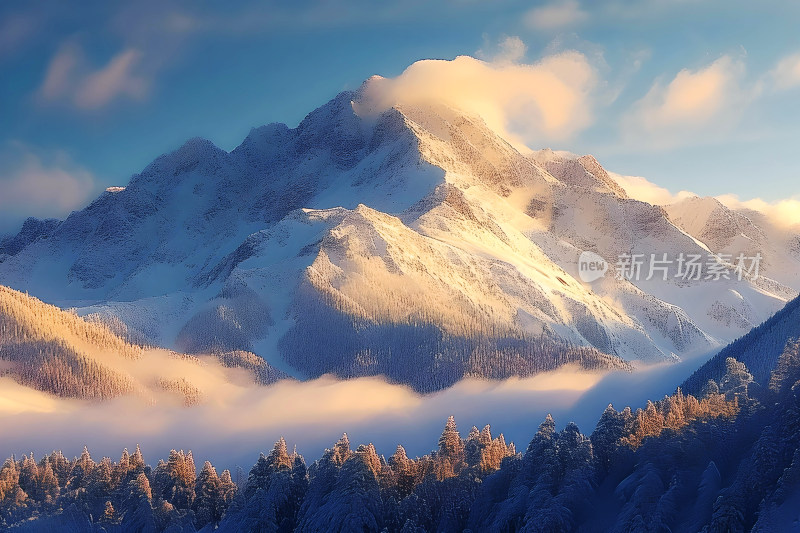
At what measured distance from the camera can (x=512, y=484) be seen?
94.1 meters

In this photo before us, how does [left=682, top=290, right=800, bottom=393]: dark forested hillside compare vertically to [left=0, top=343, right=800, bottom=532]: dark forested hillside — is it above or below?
above

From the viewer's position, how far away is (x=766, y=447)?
2874 inches

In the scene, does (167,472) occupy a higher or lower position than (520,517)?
higher

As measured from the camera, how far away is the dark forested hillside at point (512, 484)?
73.9m

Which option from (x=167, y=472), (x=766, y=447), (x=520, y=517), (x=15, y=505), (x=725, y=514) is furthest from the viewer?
(x=167, y=472)

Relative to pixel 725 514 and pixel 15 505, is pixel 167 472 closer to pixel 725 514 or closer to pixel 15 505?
pixel 15 505

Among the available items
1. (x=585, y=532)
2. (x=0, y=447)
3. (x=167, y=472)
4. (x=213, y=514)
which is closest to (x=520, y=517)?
(x=585, y=532)

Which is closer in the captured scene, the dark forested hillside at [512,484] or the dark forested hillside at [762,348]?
the dark forested hillside at [512,484]

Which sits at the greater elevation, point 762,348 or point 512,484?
point 762,348

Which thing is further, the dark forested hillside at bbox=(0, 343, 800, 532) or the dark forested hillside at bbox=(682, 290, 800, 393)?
the dark forested hillside at bbox=(682, 290, 800, 393)

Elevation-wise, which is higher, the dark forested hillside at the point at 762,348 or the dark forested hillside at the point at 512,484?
the dark forested hillside at the point at 762,348

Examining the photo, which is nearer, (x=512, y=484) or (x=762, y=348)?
(x=512, y=484)

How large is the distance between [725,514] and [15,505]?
97.7m

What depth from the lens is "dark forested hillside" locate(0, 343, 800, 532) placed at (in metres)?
73.9
